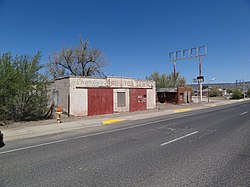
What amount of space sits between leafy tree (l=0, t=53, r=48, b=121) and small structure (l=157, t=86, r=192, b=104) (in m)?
28.5

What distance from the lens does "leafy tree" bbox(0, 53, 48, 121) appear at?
1354 centimetres

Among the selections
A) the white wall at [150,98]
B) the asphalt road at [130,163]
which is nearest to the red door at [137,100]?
the white wall at [150,98]

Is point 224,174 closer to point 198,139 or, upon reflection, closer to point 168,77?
point 198,139

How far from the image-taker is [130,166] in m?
5.31

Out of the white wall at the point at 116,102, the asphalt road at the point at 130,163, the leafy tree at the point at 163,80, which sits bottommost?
the asphalt road at the point at 130,163

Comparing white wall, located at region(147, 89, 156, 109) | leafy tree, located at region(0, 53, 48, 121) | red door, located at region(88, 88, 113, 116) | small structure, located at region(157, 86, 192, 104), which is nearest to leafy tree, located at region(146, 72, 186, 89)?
small structure, located at region(157, 86, 192, 104)

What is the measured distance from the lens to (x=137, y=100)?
25.1 m

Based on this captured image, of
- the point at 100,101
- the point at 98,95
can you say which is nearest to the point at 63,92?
the point at 98,95

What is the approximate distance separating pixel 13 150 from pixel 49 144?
49.1 inches

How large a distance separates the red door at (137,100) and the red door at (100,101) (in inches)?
129

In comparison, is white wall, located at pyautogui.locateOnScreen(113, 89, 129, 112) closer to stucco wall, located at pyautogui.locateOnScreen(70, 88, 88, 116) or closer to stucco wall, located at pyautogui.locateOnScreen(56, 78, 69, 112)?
stucco wall, located at pyautogui.locateOnScreen(70, 88, 88, 116)

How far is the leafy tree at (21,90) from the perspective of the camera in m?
13.5

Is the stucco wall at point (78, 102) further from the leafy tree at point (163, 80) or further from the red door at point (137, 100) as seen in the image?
the leafy tree at point (163, 80)

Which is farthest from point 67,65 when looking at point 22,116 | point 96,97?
point 22,116
